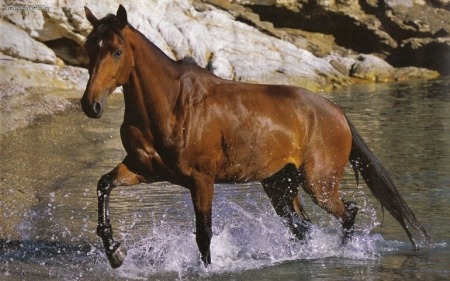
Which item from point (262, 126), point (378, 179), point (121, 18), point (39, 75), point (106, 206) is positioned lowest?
point (39, 75)

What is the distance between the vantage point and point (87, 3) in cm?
1719

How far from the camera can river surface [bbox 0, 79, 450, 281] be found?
5398mm

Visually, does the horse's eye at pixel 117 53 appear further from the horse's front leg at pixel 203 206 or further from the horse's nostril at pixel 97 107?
the horse's front leg at pixel 203 206

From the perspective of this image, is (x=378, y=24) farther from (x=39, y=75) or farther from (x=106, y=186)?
(x=106, y=186)

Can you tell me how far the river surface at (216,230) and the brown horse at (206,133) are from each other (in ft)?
0.76

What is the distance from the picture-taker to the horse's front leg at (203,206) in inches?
204

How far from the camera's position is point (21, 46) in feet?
53.3

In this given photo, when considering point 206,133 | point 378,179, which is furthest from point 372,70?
point 206,133

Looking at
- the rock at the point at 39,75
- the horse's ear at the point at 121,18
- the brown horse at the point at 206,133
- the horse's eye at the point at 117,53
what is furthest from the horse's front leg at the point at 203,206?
the rock at the point at 39,75

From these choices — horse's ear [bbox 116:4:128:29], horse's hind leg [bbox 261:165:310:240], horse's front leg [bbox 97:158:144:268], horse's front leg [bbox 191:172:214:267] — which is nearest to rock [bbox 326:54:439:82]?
horse's hind leg [bbox 261:165:310:240]

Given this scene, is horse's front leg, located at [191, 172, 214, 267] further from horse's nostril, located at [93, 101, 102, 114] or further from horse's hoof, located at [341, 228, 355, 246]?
horse's hoof, located at [341, 228, 355, 246]

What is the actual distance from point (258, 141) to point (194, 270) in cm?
98

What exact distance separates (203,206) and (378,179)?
67.6 inches

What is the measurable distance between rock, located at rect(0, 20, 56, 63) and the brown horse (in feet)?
36.9
